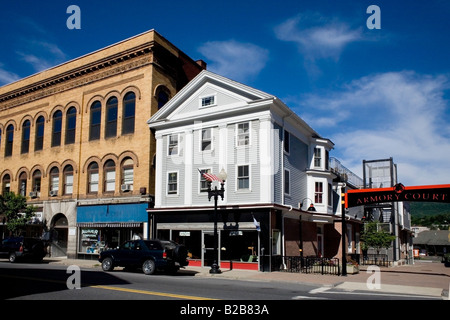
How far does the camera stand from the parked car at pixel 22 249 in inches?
1019

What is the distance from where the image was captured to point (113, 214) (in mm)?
28469

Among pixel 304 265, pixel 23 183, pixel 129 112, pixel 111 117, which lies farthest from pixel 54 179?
pixel 304 265

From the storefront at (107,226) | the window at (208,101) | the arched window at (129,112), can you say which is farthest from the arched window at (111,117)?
the window at (208,101)

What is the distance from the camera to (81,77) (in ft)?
106

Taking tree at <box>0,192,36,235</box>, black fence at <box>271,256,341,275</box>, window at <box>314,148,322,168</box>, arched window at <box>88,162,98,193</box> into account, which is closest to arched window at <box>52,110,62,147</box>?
arched window at <box>88,162,98,193</box>

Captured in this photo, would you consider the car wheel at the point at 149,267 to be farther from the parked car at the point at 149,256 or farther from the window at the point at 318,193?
the window at the point at 318,193

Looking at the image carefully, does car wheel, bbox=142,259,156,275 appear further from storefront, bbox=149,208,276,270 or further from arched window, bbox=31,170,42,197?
arched window, bbox=31,170,42,197

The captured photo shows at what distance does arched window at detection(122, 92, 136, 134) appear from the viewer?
29.2m

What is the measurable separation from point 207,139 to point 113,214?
8.62 metres

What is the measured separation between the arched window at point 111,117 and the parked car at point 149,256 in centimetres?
1198

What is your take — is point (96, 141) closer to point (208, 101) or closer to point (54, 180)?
point (54, 180)

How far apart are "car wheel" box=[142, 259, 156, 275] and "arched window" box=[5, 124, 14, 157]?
24.6 m
